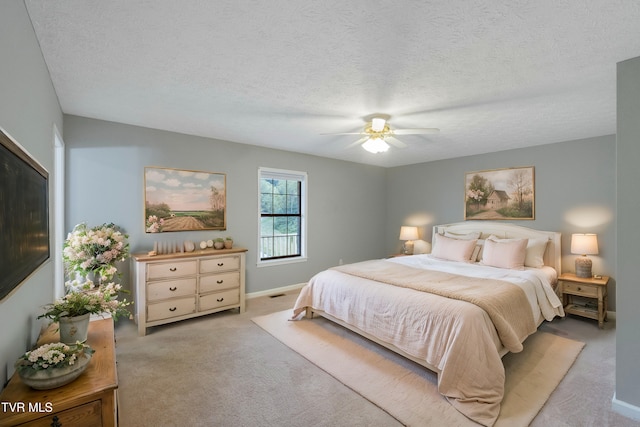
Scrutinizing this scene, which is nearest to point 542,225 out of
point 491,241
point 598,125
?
point 491,241

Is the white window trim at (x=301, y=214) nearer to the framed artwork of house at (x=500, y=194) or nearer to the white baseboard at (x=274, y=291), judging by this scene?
the white baseboard at (x=274, y=291)

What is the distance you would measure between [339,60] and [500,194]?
12.9 ft

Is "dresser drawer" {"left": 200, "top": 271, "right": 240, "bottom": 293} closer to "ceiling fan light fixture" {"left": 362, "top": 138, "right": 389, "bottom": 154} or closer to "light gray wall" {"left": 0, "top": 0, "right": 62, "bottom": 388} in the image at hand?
"light gray wall" {"left": 0, "top": 0, "right": 62, "bottom": 388}

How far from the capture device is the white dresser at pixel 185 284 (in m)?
3.26

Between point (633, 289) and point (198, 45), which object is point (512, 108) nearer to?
point (633, 289)

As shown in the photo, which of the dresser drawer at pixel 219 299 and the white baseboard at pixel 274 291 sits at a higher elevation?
the dresser drawer at pixel 219 299

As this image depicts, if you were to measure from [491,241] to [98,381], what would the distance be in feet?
14.8

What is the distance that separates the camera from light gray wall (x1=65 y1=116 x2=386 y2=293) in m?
3.25

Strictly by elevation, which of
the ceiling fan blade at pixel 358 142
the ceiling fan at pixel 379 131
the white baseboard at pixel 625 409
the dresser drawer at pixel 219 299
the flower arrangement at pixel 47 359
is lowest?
the white baseboard at pixel 625 409

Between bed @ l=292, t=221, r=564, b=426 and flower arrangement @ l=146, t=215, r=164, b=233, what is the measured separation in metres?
2.01

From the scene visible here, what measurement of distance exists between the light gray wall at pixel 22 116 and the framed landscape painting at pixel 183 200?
1559mm

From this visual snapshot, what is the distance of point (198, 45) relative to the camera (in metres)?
1.82

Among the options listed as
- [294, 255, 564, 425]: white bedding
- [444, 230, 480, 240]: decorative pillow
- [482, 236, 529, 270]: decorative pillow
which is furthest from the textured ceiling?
[444, 230, 480, 240]: decorative pillow

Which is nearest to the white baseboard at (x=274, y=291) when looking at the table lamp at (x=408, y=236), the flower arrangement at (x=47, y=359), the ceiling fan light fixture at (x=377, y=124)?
the table lamp at (x=408, y=236)
